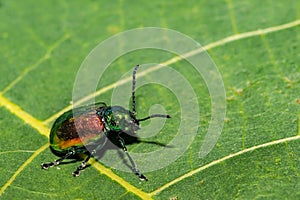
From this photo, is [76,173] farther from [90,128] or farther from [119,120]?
[119,120]

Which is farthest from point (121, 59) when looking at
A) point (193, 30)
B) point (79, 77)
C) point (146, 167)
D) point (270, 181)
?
point (270, 181)

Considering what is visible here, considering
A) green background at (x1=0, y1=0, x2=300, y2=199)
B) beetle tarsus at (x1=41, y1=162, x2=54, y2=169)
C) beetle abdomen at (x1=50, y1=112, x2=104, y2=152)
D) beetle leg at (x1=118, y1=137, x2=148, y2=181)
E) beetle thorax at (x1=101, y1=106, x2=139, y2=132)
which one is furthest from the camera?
beetle thorax at (x1=101, y1=106, x2=139, y2=132)

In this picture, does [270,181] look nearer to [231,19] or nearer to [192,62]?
[192,62]

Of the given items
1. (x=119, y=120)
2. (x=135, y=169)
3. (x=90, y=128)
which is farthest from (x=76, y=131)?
(x=135, y=169)

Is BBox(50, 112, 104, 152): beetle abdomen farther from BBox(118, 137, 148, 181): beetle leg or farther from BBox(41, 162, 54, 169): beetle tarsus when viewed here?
BBox(118, 137, 148, 181): beetle leg

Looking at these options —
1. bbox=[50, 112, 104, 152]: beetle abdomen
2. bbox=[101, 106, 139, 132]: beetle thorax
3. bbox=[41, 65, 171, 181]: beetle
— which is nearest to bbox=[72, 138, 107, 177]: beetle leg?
bbox=[41, 65, 171, 181]: beetle

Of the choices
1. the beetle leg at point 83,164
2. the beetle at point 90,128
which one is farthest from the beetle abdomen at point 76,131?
the beetle leg at point 83,164

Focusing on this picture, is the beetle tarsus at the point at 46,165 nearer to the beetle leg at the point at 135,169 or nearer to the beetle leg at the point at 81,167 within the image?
the beetle leg at the point at 81,167

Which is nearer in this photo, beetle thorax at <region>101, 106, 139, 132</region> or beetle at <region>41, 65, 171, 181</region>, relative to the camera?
beetle at <region>41, 65, 171, 181</region>
